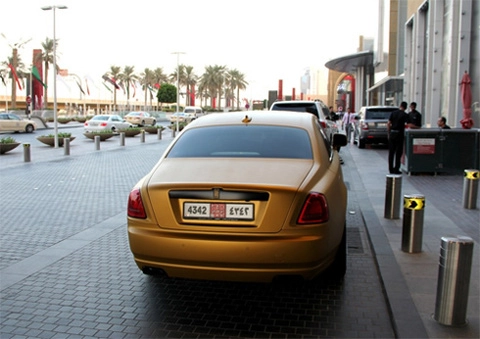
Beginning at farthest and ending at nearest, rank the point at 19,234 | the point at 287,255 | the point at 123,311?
the point at 19,234, the point at 123,311, the point at 287,255

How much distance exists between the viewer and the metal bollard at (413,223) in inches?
222

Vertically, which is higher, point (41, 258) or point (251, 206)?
point (251, 206)

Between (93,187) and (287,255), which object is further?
(93,187)

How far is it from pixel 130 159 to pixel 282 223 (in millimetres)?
14983

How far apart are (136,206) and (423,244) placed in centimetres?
378

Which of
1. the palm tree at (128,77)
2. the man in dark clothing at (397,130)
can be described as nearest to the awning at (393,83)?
the man in dark clothing at (397,130)

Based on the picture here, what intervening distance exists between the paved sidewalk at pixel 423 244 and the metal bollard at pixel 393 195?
0.47 ft

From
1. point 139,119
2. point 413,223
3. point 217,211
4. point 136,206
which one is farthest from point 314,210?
point 139,119

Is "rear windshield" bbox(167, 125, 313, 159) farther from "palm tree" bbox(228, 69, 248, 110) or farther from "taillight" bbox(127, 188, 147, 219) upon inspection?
"palm tree" bbox(228, 69, 248, 110)

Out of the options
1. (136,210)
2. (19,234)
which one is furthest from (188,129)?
(19,234)

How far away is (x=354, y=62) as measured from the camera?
54.2 m

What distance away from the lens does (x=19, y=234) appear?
22.8ft

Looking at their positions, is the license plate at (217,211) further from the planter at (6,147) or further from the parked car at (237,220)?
the planter at (6,147)

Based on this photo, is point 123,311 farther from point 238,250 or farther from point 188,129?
point 188,129
